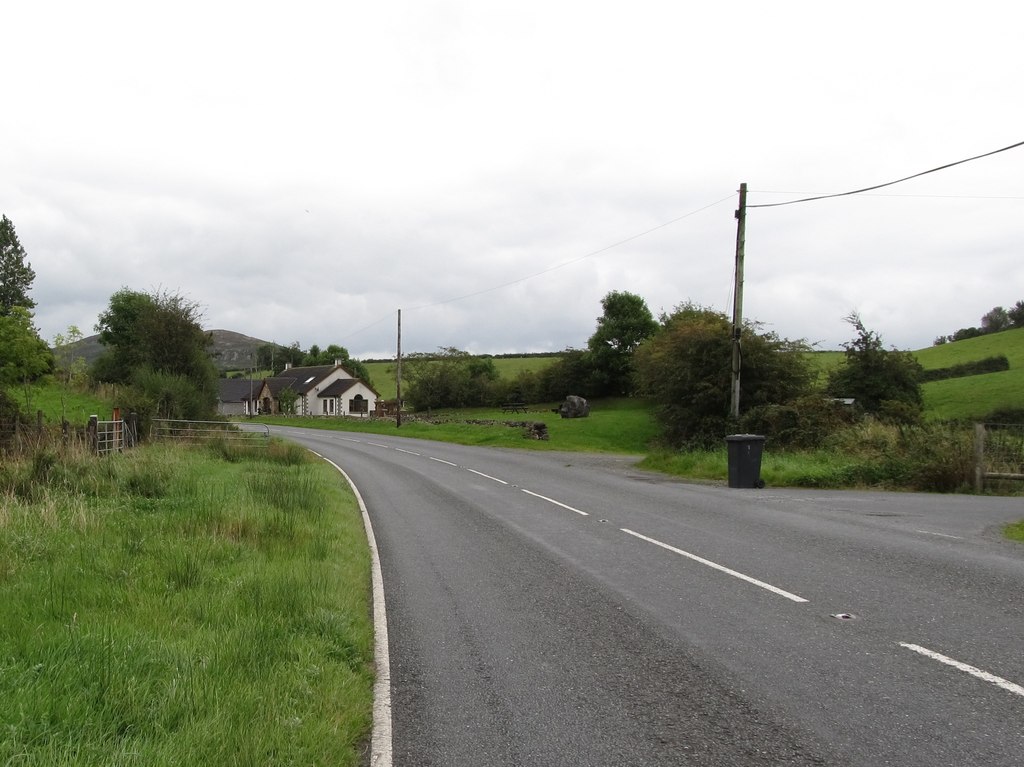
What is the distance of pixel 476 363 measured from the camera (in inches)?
3735

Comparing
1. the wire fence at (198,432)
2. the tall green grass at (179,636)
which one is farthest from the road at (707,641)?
the wire fence at (198,432)

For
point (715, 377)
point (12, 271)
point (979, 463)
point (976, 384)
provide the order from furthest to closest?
1. point (12, 271)
2. point (976, 384)
3. point (715, 377)
4. point (979, 463)

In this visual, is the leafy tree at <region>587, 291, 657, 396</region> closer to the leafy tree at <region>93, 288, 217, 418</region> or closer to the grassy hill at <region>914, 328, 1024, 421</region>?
the grassy hill at <region>914, 328, 1024, 421</region>

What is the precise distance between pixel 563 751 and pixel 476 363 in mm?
91099

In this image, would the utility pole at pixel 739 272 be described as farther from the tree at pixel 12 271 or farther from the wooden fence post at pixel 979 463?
the tree at pixel 12 271

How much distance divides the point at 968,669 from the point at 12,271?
3828 inches

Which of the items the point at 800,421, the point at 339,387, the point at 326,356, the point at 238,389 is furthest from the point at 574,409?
the point at 326,356

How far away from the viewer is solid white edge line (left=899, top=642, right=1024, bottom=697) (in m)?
4.67

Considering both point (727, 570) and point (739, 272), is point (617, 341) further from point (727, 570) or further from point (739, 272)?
point (727, 570)

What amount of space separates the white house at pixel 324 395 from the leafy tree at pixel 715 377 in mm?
63485

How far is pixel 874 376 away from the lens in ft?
111

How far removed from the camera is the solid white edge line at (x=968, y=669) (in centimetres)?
467

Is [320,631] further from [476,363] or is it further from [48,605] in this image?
[476,363]

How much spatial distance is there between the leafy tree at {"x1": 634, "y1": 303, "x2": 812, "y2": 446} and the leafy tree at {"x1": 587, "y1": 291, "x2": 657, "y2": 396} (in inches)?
1852
